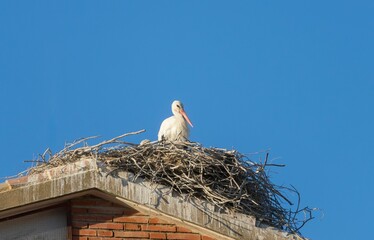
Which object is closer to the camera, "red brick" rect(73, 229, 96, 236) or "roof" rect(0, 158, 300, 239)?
"roof" rect(0, 158, 300, 239)

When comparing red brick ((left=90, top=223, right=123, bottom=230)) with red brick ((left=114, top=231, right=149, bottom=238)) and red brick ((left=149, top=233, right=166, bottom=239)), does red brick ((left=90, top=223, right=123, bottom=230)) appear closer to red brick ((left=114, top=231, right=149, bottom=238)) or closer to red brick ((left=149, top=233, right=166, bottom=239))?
red brick ((left=114, top=231, right=149, bottom=238))

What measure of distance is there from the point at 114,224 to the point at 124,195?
343mm

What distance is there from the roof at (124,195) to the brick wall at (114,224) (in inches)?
4.3

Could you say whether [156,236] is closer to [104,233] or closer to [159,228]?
[159,228]

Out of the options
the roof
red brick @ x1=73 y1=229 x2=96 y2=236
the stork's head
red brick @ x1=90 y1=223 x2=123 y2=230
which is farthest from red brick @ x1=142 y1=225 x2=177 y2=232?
the stork's head

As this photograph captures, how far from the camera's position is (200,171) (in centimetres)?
833

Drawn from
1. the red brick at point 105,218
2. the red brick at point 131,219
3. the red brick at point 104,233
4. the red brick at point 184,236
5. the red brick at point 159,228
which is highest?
the red brick at point 105,218

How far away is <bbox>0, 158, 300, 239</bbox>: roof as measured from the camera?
24.3 feet

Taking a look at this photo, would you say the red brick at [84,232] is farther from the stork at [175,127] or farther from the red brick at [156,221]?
the stork at [175,127]

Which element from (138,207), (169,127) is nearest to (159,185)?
(138,207)

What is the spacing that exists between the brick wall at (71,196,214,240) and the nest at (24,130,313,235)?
32cm

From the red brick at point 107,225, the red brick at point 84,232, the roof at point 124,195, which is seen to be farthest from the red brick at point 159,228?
the red brick at point 84,232

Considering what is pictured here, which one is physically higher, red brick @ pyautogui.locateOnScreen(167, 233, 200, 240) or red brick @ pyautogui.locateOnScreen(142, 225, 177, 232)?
red brick @ pyautogui.locateOnScreen(142, 225, 177, 232)

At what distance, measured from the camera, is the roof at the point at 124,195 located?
7.40 metres
